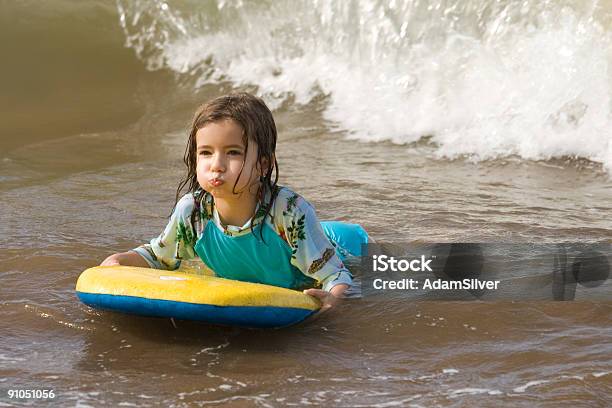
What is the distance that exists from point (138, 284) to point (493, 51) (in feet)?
17.2

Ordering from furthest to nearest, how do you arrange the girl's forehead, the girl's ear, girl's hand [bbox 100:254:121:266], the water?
1. girl's hand [bbox 100:254:121:266]
2. the girl's ear
3. the girl's forehead
4. the water

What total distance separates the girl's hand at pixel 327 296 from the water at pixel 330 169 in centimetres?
9

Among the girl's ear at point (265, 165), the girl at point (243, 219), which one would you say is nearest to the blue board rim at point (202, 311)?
the girl at point (243, 219)

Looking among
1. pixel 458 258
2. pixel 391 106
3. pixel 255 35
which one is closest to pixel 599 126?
pixel 391 106

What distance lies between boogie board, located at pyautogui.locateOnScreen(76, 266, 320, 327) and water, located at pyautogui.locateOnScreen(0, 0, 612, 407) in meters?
0.12

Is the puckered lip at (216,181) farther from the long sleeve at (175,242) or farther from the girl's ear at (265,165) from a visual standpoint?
the long sleeve at (175,242)

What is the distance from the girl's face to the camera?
3607mm

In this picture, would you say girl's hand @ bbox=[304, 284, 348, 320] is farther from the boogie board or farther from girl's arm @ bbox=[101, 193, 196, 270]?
girl's arm @ bbox=[101, 193, 196, 270]

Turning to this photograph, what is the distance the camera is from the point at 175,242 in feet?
13.1

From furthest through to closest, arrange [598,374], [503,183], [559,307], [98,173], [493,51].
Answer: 1. [493,51]
2. [98,173]
3. [503,183]
4. [559,307]
5. [598,374]

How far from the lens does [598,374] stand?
3.14 m

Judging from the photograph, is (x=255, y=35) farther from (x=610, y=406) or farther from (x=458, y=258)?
(x=610, y=406)

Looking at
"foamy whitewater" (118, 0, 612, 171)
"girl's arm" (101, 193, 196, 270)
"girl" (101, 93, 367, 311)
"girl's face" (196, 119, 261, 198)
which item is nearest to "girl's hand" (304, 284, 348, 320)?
"girl" (101, 93, 367, 311)

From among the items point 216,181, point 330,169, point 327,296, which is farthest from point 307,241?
point 330,169
